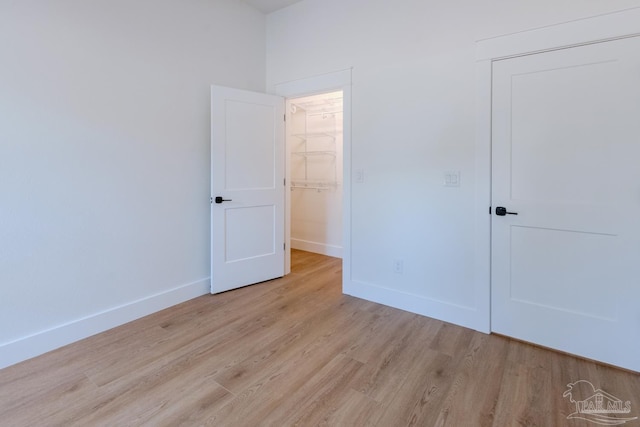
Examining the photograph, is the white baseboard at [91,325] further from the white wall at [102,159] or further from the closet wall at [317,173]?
the closet wall at [317,173]

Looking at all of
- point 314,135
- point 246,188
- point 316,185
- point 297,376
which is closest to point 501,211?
point 297,376

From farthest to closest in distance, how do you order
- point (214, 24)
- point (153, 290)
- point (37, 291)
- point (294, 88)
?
point (294, 88) → point (214, 24) → point (153, 290) → point (37, 291)

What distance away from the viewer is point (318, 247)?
492 cm

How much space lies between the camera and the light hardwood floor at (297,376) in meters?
1.63

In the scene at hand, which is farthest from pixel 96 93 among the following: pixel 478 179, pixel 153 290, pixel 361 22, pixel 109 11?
pixel 478 179

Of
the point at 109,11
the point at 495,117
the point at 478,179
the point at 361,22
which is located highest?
the point at 361,22

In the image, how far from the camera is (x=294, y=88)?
11.3 feet

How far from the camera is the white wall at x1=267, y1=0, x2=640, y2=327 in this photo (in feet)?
7.99

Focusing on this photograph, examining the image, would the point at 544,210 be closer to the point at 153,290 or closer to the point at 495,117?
the point at 495,117

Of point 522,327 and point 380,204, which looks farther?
point 380,204

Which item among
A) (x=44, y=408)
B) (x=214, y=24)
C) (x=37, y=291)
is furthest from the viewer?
(x=214, y=24)

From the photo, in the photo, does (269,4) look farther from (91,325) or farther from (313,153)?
(91,325)

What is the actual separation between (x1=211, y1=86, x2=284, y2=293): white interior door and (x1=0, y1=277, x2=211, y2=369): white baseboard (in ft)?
1.03

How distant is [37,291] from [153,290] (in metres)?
0.81
